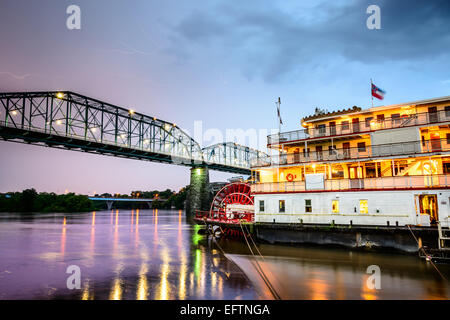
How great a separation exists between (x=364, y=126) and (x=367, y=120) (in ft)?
2.03

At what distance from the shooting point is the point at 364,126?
929 inches

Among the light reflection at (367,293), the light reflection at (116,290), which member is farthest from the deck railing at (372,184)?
the light reflection at (116,290)

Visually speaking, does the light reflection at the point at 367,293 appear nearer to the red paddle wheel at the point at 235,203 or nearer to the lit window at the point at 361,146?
the lit window at the point at 361,146

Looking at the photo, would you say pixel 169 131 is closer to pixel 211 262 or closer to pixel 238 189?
pixel 238 189

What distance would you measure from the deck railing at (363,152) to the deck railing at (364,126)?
144 centimetres

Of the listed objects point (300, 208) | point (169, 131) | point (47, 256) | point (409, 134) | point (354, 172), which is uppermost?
point (169, 131)

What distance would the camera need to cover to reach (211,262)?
63.9ft

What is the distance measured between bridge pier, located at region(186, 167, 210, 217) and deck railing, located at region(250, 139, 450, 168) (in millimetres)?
49529

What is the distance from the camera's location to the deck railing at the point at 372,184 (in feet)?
61.5

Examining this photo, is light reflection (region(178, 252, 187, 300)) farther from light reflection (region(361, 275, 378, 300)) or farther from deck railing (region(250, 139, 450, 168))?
deck railing (region(250, 139, 450, 168))

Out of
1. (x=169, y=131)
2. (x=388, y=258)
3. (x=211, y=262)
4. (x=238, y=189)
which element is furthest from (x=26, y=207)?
(x=388, y=258)

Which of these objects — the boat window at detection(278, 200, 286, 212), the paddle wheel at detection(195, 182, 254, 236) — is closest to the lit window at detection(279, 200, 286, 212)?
the boat window at detection(278, 200, 286, 212)

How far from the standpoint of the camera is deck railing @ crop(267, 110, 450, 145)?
21.1 meters
